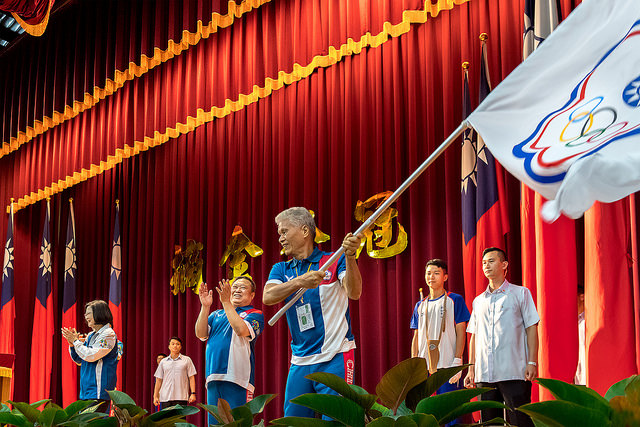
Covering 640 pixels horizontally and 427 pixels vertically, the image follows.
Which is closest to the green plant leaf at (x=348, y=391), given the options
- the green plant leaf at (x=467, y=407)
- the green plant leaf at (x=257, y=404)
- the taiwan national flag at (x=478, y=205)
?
the green plant leaf at (x=467, y=407)

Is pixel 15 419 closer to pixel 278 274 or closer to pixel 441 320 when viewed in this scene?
pixel 278 274

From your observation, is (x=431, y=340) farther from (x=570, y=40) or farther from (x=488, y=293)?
(x=570, y=40)

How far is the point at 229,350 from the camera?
404 cm

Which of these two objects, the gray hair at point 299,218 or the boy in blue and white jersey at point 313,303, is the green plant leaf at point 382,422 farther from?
the gray hair at point 299,218

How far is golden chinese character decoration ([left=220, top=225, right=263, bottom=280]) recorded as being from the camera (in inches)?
293

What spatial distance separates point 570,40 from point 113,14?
6770 mm

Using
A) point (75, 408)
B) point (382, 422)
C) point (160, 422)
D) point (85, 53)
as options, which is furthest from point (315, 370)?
point (85, 53)

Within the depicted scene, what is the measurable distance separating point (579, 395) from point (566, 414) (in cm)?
9

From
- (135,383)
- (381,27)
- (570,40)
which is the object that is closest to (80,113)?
(135,383)

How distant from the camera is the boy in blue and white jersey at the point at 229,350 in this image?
399cm

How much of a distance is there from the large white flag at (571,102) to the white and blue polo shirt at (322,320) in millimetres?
1067

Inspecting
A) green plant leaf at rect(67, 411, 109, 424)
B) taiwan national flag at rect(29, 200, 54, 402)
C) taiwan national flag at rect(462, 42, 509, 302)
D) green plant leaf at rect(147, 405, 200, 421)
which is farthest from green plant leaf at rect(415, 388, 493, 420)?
taiwan national flag at rect(29, 200, 54, 402)

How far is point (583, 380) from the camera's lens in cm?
441

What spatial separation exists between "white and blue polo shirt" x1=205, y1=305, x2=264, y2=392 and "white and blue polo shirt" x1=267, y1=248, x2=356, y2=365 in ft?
2.90
